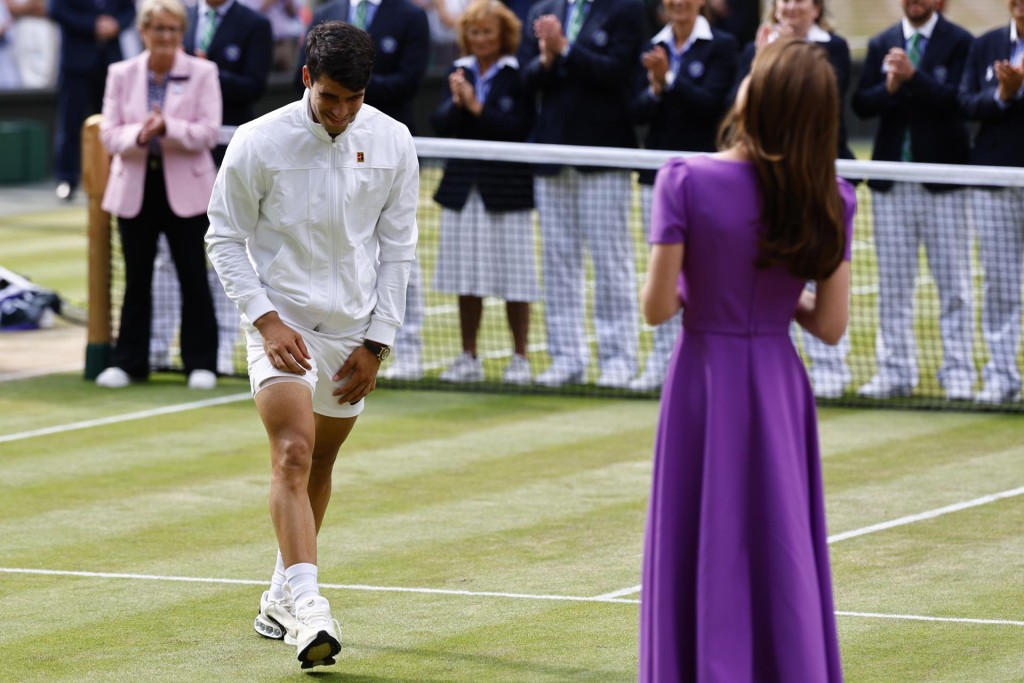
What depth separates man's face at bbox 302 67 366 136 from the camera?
21.3ft

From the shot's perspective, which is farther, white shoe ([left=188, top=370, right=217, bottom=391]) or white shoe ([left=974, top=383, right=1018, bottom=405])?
white shoe ([left=188, top=370, right=217, bottom=391])

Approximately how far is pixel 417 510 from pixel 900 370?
13.3ft

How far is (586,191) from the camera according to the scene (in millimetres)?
12609

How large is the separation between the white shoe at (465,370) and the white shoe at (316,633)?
6263mm

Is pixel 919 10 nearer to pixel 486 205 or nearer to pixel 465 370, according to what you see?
pixel 486 205

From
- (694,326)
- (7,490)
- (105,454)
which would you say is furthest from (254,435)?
(694,326)

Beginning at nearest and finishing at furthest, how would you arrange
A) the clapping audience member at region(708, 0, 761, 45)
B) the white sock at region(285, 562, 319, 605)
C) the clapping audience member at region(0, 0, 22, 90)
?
1. the white sock at region(285, 562, 319, 605)
2. the clapping audience member at region(708, 0, 761, 45)
3. the clapping audience member at region(0, 0, 22, 90)

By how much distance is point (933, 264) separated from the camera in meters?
12.0

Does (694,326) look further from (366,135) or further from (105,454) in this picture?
(105,454)

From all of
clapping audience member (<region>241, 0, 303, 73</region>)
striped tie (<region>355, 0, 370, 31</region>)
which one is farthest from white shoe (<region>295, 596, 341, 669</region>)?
clapping audience member (<region>241, 0, 303, 73</region>)

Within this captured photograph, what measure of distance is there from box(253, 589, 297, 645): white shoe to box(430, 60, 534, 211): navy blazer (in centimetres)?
584

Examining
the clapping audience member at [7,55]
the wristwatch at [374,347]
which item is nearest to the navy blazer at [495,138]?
the wristwatch at [374,347]

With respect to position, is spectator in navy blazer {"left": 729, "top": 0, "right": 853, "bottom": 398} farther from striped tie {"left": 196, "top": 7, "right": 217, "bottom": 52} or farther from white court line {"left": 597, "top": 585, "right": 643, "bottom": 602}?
white court line {"left": 597, "top": 585, "right": 643, "bottom": 602}

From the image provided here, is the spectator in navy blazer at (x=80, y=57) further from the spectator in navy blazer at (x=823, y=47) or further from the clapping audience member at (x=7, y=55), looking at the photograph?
the spectator in navy blazer at (x=823, y=47)
